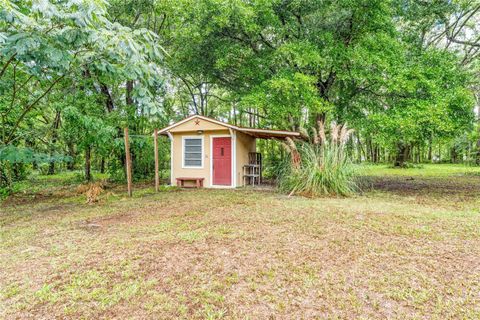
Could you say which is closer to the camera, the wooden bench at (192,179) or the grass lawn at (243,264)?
the grass lawn at (243,264)

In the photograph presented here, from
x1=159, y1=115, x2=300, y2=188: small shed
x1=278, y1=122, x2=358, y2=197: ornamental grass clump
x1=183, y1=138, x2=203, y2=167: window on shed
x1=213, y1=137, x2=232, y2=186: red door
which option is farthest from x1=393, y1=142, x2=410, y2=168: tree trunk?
x1=183, y1=138, x2=203, y2=167: window on shed

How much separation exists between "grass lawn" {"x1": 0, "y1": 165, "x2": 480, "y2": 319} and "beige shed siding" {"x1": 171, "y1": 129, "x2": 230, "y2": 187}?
4.37m

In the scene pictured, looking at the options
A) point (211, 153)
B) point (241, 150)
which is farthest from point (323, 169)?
point (211, 153)

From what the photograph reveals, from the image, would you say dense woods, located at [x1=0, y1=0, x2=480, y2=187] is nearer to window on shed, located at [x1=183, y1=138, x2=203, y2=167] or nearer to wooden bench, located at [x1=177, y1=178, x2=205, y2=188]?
window on shed, located at [x1=183, y1=138, x2=203, y2=167]

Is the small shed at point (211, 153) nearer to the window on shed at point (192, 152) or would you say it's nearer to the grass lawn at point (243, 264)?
the window on shed at point (192, 152)

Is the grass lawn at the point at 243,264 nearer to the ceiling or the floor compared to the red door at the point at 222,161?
nearer to the floor

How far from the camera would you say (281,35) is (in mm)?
8258

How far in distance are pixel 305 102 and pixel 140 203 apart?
5200 mm

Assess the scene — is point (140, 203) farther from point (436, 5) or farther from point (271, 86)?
point (436, 5)

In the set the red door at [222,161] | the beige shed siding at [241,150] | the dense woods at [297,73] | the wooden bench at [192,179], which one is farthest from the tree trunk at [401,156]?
the wooden bench at [192,179]

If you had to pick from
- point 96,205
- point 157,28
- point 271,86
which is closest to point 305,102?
point 271,86

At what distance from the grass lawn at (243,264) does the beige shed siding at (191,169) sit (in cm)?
437

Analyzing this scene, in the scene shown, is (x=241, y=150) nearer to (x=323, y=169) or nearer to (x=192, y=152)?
(x=192, y=152)

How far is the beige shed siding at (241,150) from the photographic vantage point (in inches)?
367
